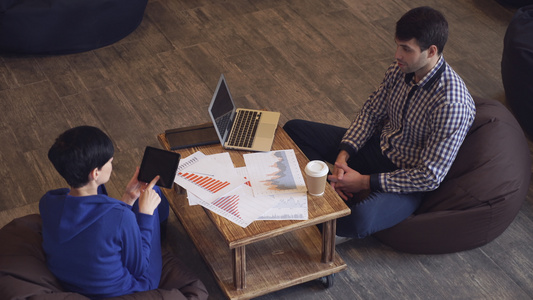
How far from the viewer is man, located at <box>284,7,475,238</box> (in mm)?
2701

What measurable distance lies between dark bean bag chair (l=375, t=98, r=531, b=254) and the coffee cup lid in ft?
1.90

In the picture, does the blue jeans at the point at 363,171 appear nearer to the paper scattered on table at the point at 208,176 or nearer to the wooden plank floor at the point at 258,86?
→ the wooden plank floor at the point at 258,86

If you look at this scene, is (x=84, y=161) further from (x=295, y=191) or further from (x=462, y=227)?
(x=462, y=227)

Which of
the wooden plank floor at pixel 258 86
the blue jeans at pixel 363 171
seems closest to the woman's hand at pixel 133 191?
the wooden plank floor at pixel 258 86

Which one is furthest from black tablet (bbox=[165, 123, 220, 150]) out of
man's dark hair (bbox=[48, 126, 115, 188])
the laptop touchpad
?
man's dark hair (bbox=[48, 126, 115, 188])

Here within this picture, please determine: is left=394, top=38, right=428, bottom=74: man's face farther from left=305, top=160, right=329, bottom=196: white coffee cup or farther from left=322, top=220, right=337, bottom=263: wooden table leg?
left=322, top=220, right=337, bottom=263: wooden table leg

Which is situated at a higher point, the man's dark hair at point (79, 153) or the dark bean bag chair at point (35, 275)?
the man's dark hair at point (79, 153)

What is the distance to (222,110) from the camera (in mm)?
2936

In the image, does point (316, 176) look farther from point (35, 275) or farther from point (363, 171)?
point (35, 275)

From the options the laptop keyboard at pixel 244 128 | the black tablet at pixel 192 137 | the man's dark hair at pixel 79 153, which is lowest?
the black tablet at pixel 192 137

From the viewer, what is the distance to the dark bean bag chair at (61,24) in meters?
4.19

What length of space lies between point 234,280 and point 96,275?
562mm

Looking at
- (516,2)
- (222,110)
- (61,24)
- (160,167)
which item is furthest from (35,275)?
(516,2)

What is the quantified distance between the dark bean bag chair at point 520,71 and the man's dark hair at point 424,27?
45.6 inches
